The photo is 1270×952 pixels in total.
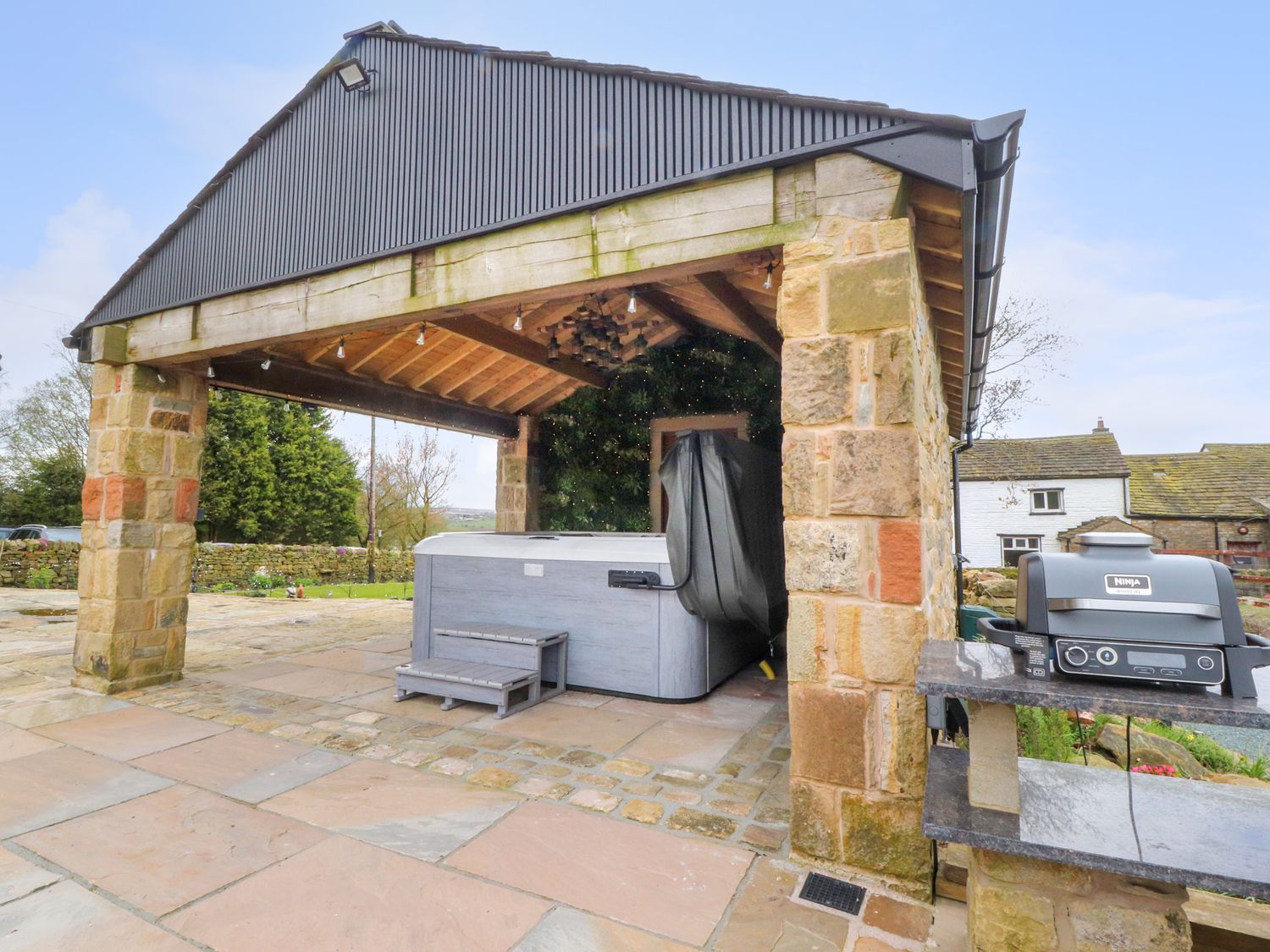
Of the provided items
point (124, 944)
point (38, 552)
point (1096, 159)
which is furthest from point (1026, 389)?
point (38, 552)

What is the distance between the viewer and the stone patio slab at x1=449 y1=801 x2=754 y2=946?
1866 mm

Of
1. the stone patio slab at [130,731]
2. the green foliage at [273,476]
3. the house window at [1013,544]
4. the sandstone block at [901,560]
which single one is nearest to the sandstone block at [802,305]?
the sandstone block at [901,560]

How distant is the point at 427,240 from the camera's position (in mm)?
3271

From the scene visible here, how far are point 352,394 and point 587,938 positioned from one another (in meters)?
5.29

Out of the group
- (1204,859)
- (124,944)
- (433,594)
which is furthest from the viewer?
(433,594)

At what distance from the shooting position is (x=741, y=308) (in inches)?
160

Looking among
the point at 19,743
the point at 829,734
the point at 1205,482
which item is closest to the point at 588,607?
the point at 829,734

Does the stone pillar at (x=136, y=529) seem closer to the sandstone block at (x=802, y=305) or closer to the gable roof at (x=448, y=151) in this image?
the gable roof at (x=448, y=151)

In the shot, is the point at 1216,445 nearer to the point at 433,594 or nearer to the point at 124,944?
the point at 433,594

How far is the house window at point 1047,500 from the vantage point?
1898cm

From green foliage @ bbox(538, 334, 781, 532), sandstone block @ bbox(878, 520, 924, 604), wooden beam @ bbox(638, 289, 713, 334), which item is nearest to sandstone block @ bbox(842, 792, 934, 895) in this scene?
sandstone block @ bbox(878, 520, 924, 604)

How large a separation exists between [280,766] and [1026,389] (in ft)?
53.2

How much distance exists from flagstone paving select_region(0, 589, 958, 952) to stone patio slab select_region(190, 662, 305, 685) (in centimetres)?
37

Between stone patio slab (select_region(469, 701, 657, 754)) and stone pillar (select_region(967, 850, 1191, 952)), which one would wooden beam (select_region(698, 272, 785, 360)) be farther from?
stone pillar (select_region(967, 850, 1191, 952))
